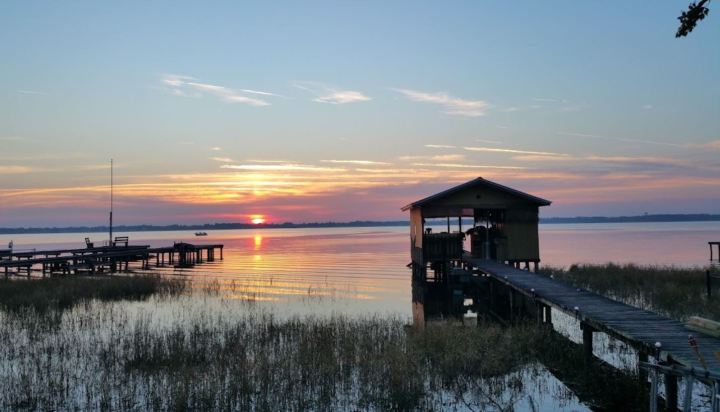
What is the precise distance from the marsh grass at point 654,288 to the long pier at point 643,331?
14.5 ft

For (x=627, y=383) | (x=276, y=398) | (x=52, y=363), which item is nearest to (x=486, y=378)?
(x=627, y=383)

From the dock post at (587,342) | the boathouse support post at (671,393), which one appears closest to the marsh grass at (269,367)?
the dock post at (587,342)

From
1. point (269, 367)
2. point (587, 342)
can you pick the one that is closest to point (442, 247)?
point (587, 342)

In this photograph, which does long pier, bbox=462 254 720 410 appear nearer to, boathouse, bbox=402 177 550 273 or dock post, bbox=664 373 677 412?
dock post, bbox=664 373 677 412

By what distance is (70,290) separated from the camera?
86.6 feet

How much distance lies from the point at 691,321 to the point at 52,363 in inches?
574

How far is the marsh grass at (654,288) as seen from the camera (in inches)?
769

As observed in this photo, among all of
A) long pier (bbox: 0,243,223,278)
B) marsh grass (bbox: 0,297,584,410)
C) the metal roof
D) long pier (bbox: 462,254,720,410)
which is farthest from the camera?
long pier (bbox: 0,243,223,278)

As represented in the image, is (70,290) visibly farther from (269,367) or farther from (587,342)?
(587,342)

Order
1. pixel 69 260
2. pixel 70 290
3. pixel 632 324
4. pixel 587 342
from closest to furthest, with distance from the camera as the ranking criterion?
1. pixel 632 324
2. pixel 587 342
3. pixel 70 290
4. pixel 69 260

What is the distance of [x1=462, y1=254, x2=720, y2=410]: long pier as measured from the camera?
9.01 m

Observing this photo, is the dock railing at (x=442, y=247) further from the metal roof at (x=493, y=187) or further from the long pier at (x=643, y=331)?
the long pier at (x=643, y=331)

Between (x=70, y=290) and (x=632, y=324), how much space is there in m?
24.4

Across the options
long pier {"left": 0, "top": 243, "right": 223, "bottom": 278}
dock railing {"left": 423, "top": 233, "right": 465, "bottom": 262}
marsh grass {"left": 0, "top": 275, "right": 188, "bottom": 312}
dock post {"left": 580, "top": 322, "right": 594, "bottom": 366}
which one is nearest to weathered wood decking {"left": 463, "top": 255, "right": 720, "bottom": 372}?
dock post {"left": 580, "top": 322, "right": 594, "bottom": 366}
